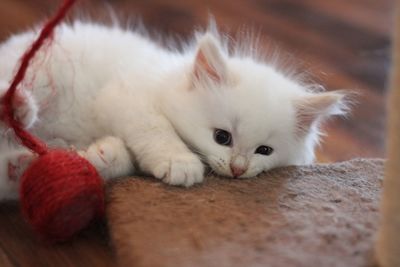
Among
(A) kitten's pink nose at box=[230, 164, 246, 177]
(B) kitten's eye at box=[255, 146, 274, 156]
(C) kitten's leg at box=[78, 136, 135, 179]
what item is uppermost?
(B) kitten's eye at box=[255, 146, 274, 156]

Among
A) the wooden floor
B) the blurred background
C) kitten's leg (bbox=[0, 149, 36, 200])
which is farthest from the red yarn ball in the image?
the blurred background

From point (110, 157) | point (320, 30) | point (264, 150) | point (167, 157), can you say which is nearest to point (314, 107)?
point (264, 150)

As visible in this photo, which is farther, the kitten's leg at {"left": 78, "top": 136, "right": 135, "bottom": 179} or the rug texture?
the kitten's leg at {"left": 78, "top": 136, "right": 135, "bottom": 179}

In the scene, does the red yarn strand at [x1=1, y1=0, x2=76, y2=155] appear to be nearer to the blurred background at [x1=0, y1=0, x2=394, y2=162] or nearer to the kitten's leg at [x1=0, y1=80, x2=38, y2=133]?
the kitten's leg at [x1=0, y1=80, x2=38, y2=133]

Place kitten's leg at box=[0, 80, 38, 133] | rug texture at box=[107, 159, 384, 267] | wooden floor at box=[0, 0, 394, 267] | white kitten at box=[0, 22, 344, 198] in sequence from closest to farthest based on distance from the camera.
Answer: rug texture at box=[107, 159, 384, 267] → kitten's leg at box=[0, 80, 38, 133] → white kitten at box=[0, 22, 344, 198] → wooden floor at box=[0, 0, 394, 267]

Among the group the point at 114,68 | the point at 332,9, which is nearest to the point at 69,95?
the point at 114,68

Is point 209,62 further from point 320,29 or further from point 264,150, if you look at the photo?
point 320,29

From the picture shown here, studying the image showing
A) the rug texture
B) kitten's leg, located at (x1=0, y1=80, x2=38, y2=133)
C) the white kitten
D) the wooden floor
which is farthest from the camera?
the wooden floor
